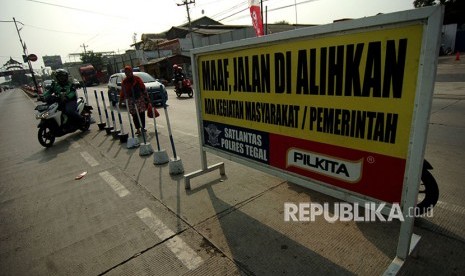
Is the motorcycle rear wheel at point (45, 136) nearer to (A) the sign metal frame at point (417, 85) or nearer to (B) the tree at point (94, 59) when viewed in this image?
(A) the sign metal frame at point (417, 85)

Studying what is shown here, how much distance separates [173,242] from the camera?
3045 millimetres

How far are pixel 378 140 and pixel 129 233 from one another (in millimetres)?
2812

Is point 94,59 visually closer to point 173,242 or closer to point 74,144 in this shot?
point 74,144

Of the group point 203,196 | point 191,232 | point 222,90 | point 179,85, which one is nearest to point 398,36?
point 222,90

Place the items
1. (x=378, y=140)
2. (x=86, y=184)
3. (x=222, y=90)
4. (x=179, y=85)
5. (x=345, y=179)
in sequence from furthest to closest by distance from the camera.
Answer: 1. (x=179, y=85)
2. (x=86, y=184)
3. (x=222, y=90)
4. (x=345, y=179)
5. (x=378, y=140)

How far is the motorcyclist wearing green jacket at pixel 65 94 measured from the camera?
319 inches

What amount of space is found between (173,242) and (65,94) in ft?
23.1

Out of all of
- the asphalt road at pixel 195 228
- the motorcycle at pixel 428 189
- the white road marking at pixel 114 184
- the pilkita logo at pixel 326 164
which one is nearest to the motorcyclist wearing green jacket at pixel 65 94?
the asphalt road at pixel 195 228

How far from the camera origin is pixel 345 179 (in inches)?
98.4

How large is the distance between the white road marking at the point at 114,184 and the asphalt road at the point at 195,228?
23mm

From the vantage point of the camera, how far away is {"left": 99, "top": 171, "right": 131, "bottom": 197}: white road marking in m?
4.39

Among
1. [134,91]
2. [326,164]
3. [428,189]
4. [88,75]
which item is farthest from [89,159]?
[88,75]

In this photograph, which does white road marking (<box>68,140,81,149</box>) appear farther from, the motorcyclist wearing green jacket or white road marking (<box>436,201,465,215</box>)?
white road marking (<box>436,201,465,215</box>)

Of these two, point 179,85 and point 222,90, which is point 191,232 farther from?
point 179,85
